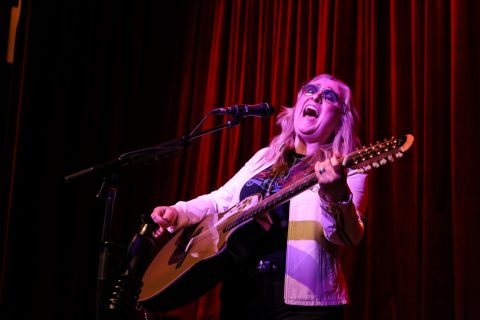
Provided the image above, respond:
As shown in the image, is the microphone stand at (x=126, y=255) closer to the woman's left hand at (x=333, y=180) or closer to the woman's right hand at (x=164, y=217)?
the woman's right hand at (x=164, y=217)

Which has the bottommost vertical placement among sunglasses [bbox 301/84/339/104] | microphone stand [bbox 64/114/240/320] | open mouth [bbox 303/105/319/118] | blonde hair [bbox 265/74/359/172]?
microphone stand [bbox 64/114/240/320]

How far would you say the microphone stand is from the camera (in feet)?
4.95

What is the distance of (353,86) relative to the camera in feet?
9.39

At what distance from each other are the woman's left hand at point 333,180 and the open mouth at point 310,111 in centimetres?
54

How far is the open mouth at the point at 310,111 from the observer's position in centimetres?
212

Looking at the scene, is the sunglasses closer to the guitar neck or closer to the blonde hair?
the blonde hair

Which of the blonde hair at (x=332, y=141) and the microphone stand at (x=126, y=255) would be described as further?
the blonde hair at (x=332, y=141)

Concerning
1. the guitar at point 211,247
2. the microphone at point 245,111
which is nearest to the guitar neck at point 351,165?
the guitar at point 211,247

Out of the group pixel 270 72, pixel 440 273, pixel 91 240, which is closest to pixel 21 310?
pixel 91 240

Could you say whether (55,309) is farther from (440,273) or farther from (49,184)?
(440,273)

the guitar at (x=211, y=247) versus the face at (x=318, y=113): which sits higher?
the face at (x=318, y=113)

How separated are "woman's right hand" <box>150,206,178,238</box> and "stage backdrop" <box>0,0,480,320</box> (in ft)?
3.50

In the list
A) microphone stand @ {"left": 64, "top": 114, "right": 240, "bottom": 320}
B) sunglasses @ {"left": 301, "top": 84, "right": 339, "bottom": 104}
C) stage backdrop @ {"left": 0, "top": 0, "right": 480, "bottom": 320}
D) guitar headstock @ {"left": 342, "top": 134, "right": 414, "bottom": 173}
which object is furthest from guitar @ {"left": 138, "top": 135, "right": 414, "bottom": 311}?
stage backdrop @ {"left": 0, "top": 0, "right": 480, "bottom": 320}

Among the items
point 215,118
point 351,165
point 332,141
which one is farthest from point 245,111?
point 215,118
